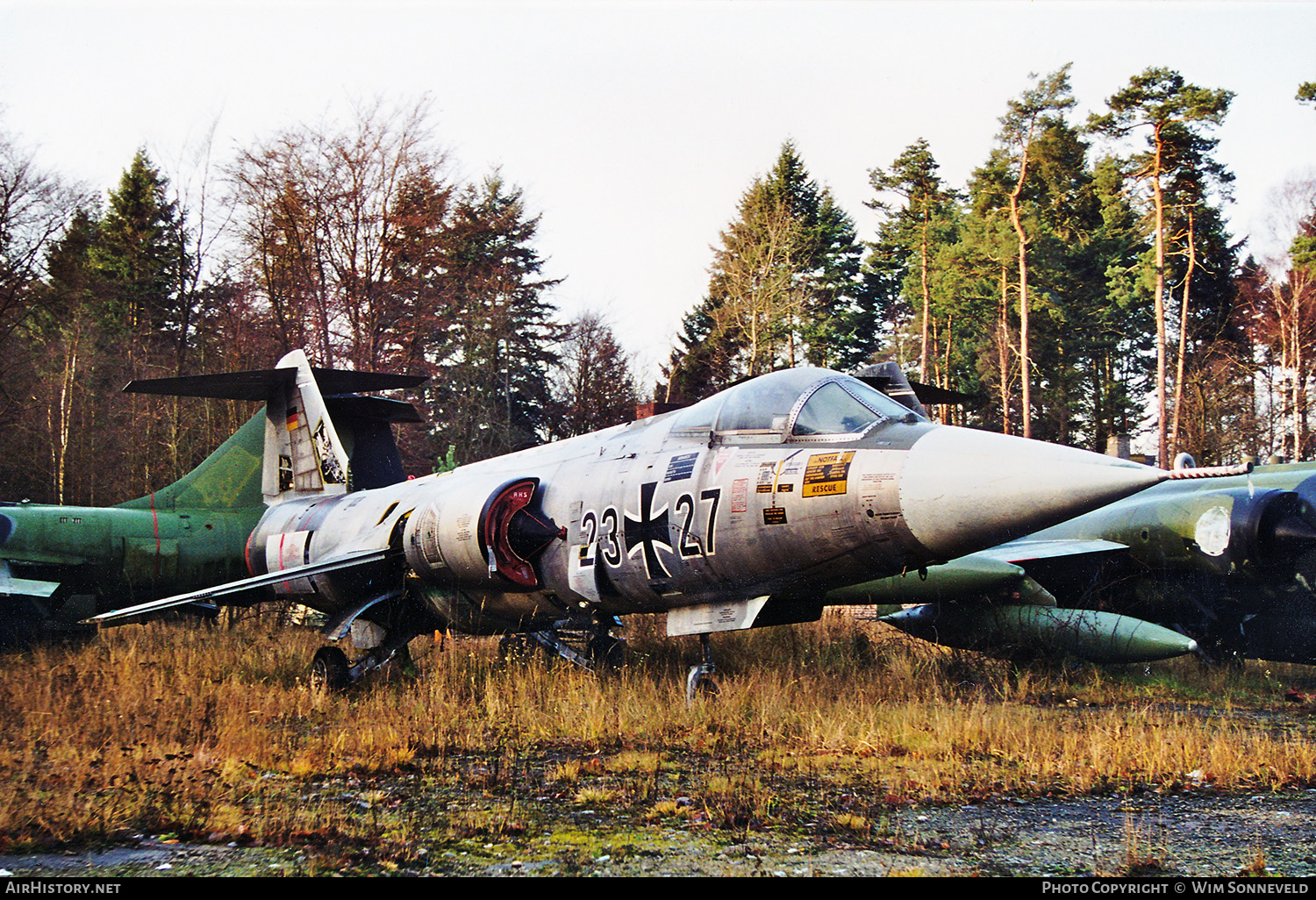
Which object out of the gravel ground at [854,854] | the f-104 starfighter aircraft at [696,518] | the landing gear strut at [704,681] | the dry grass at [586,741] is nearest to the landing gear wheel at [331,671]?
the f-104 starfighter aircraft at [696,518]

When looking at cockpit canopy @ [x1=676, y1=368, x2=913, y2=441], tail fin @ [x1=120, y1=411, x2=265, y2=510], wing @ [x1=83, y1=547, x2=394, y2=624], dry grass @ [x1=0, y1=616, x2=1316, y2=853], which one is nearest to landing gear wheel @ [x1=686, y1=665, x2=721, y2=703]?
dry grass @ [x1=0, y1=616, x2=1316, y2=853]

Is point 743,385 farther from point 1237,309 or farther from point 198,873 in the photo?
point 1237,309

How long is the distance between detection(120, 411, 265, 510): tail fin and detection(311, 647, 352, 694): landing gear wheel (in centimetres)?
504

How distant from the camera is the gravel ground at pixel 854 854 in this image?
4.02 meters

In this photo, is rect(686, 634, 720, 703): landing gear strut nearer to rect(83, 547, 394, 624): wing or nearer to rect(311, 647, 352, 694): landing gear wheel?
rect(83, 547, 394, 624): wing

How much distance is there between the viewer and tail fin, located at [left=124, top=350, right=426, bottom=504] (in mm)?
12195

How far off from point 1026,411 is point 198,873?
1209 inches

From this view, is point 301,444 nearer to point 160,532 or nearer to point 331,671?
point 160,532

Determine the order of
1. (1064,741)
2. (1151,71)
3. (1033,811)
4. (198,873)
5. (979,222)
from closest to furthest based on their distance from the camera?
(198,873), (1033,811), (1064,741), (1151,71), (979,222)

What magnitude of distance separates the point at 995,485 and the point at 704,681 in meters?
3.38

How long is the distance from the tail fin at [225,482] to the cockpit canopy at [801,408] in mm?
8690

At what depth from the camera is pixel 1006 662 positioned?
1095 cm

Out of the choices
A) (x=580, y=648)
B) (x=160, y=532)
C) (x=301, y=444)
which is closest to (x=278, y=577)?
(x=580, y=648)

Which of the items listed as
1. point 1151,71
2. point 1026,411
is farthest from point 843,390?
point 1151,71
